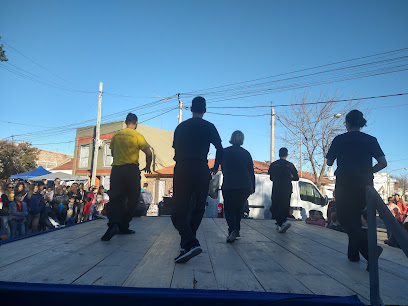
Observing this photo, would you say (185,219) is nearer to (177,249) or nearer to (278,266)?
(177,249)

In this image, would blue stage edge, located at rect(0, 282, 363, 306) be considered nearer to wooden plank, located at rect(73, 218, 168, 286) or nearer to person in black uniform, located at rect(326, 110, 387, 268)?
wooden plank, located at rect(73, 218, 168, 286)

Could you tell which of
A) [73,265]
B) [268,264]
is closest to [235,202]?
[268,264]

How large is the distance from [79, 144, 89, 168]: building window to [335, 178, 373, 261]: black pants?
98.7 feet

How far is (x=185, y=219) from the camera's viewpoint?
2.73 m

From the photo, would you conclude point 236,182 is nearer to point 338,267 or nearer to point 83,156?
point 338,267

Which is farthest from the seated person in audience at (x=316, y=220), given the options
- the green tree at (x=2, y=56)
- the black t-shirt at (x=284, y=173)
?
the green tree at (x=2, y=56)

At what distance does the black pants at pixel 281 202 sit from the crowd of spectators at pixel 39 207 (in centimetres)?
418

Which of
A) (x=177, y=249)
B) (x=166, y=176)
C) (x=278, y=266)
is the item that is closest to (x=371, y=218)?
(x=278, y=266)

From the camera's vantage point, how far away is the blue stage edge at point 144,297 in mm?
1634

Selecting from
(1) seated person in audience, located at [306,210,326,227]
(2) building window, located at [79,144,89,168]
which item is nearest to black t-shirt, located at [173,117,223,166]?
(1) seated person in audience, located at [306,210,326,227]

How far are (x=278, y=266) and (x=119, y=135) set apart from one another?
2603mm

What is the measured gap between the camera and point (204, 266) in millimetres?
2391

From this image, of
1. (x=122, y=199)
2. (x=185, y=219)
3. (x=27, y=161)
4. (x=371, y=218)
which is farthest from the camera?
(x=27, y=161)

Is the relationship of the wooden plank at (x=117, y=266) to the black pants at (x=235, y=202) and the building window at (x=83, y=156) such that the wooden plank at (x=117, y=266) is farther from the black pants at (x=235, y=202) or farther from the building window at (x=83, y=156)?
the building window at (x=83, y=156)
